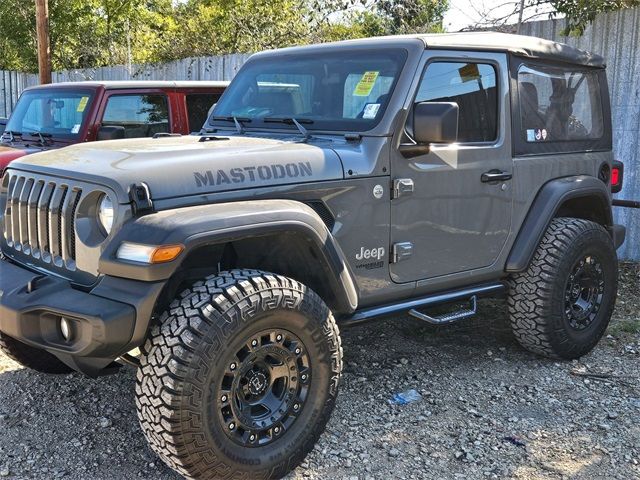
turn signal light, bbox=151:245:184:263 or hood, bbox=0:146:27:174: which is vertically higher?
hood, bbox=0:146:27:174

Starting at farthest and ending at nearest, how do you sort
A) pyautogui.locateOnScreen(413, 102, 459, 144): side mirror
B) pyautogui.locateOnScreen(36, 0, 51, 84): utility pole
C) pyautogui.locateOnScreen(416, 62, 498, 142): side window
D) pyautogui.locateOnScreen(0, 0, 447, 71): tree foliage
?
1. pyautogui.locateOnScreen(36, 0, 51, 84): utility pole
2. pyautogui.locateOnScreen(0, 0, 447, 71): tree foliage
3. pyautogui.locateOnScreen(416, 62, 498, 142): side window
4. pyautogui.locateOnScreen(413, 102, 459, 144): side mirror

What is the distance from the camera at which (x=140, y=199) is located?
9.37ft

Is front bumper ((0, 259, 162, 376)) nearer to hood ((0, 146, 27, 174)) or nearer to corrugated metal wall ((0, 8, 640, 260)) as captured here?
hood ((0, 146, 27, 174))

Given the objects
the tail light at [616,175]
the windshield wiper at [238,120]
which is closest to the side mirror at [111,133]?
the windshield wiper at [238,120]

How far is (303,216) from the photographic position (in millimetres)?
3143

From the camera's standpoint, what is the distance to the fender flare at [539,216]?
428cm

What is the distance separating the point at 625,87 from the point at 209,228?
5.33 meters

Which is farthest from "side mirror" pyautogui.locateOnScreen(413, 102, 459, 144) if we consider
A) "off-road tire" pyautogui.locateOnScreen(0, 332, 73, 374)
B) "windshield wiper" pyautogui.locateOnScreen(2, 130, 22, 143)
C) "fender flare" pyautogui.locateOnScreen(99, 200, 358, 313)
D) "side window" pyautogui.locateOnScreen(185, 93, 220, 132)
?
"windshield wiper" pyautogui.locateOnScreen(2, 130, 22, 143)

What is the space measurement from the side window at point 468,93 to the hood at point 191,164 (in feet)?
2.42

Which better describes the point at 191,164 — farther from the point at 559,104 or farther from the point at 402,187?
the point at 559,104

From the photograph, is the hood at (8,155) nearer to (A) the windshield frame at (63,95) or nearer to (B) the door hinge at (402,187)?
(A) the windshield frame at (63,95)

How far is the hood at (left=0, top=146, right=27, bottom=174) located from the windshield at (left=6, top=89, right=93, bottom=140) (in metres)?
0.40

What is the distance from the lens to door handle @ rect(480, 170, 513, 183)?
13.3ft

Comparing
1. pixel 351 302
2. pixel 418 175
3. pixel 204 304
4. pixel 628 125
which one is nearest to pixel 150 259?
pixel 204 304
